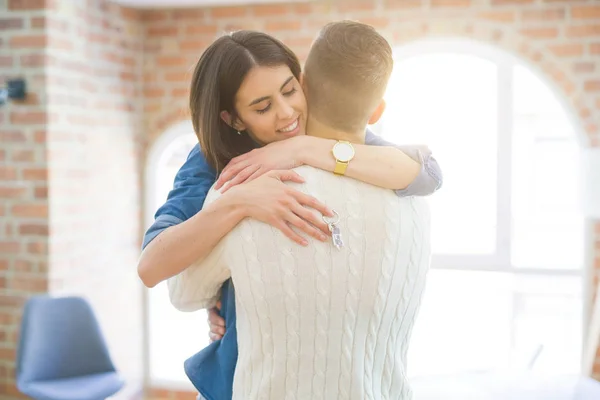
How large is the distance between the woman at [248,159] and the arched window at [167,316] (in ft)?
10.3

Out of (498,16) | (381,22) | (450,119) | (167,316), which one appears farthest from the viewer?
(167,316)

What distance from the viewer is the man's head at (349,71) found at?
102 centimetres

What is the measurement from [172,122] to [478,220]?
237 cm

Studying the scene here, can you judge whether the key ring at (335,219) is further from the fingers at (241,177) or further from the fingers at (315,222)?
the fingers at (241,177)

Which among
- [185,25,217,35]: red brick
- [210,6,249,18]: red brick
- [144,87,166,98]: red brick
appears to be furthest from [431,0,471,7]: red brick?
[144,87,166,98]: red brick

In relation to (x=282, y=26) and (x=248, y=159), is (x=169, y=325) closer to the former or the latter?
(x=282, y=26)

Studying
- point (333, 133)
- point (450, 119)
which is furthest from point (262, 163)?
point (450, 119)

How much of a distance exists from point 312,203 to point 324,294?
0.14 m

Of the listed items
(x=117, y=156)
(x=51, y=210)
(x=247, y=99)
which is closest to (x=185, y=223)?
(x=247, y=99)

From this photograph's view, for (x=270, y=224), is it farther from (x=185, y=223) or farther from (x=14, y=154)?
(x=14, y=154)

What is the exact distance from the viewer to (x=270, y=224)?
37.5 inches

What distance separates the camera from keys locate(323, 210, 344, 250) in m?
0.94

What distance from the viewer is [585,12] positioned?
355cm

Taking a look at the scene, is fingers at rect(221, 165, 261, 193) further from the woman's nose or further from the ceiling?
the ceiling
